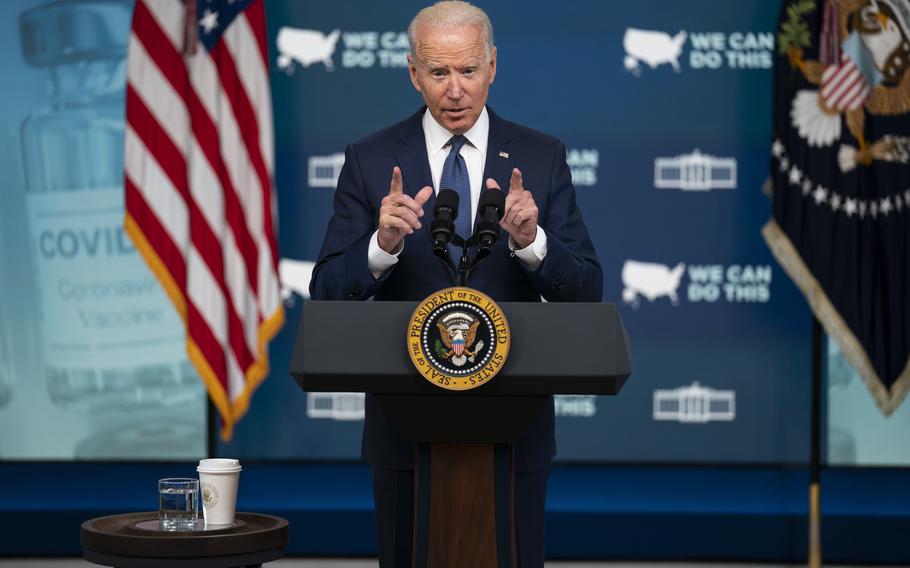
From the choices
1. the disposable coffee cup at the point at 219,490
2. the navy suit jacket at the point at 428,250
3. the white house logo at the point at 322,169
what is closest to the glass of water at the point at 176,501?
the disposable coffee cup at the point at 219,490

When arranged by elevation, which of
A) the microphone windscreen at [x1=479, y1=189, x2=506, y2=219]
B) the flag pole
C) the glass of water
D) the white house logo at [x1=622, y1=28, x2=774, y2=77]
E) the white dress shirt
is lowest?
the flag pole

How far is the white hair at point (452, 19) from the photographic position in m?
2.26

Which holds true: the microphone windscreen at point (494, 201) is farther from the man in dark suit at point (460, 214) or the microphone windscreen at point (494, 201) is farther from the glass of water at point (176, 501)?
the glass of water at point (176, 501)

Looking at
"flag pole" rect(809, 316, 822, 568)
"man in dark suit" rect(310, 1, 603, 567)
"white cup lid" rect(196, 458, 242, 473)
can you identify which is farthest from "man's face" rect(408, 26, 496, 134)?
"flag pole" rect(809, 316, 822, 568)

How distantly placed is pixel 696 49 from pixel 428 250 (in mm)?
3678

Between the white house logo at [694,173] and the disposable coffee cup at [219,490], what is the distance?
11.6ft

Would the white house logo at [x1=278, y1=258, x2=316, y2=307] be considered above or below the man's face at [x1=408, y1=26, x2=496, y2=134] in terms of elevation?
below

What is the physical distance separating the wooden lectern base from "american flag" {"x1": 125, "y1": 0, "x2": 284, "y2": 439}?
132 inches

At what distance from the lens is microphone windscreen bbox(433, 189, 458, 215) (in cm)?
197

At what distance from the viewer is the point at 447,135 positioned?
2.35m

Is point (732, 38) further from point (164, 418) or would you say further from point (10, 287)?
point (10, 287)

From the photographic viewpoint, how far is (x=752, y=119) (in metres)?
5.62

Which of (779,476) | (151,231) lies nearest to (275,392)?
(151,231)

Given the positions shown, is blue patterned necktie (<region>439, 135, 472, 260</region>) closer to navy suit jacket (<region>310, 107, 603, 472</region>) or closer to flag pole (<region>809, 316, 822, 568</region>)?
navy suit jacket (<region>310, 107, 603, 472</region>)
